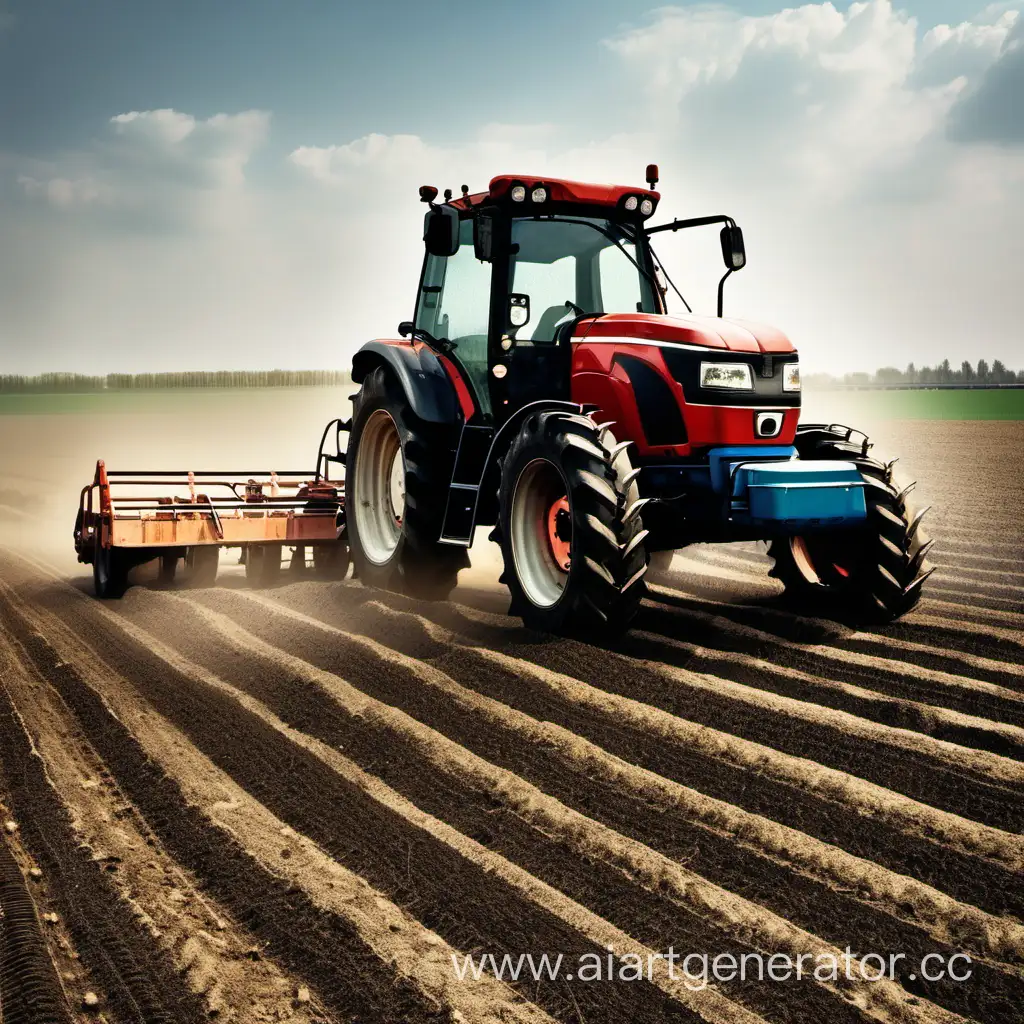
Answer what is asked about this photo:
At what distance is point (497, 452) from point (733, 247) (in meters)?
1.73

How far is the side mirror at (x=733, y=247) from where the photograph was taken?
6.47m

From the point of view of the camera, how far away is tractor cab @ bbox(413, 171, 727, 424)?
6438 millimetres

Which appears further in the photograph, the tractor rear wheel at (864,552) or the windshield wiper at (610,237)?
the windshield wiper at (610,237)

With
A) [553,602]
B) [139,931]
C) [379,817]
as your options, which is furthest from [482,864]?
[553,602]

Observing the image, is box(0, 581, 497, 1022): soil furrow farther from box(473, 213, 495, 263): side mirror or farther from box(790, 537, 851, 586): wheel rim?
box(790, 537, 851, 586): wheel rim

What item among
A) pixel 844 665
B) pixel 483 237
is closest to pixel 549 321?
pixel 483 237

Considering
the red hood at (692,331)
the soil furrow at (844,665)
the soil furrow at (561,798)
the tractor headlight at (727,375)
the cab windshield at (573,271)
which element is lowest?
the soil furrow at (561,798)

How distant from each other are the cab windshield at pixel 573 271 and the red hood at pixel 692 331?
320mm

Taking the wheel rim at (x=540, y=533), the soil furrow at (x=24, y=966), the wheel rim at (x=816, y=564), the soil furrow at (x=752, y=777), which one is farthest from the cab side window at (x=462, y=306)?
the soil furrow at (x=24, y=966)

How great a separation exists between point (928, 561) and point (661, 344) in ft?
15.4

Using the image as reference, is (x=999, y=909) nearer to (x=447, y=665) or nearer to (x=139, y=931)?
(x=139, y=931)

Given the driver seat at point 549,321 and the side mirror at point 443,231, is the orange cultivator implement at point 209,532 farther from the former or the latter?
the side mirror at point 443,231

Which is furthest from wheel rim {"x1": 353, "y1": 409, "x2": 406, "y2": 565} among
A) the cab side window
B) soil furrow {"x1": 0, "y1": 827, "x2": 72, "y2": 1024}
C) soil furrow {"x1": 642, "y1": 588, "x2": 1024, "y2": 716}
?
soil furrow {"x1": 0, "y1": 827, "x2": 72, "y2": 1024}

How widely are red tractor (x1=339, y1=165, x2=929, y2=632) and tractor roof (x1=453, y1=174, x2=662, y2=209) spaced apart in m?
0.01
